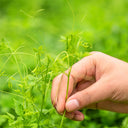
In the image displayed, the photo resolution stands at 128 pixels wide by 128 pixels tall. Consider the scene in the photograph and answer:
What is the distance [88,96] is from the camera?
149 cm

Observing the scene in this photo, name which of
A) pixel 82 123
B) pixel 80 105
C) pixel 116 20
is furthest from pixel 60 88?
pixel 116 20

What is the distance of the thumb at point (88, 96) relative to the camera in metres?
1.48

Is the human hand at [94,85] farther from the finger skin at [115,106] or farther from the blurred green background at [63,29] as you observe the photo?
the blurred green background at [63,29]

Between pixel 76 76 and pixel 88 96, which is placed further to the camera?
pixel 76 76

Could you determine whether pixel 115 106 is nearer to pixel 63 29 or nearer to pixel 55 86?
pixel 55 86

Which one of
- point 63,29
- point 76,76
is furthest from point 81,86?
point 63,29

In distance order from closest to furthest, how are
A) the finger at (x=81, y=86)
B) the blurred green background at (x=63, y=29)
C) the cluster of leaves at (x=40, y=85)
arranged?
the cluster of leaves at (x=40, y=85) → the finger at (x=81, y=86) → the blurred green background at (x=63, y=29)

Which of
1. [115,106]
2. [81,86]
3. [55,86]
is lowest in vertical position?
[115,106]

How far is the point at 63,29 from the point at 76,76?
2.70 metres

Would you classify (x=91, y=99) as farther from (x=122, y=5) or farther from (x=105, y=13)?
(x=122, y=5)

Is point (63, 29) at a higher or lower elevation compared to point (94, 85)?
lower

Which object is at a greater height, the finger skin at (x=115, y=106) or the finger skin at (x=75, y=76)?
the finger skin at (x=75, y=76)

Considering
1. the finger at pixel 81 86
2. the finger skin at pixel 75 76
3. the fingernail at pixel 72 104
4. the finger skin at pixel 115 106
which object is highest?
the finger skin at pixel 75 76

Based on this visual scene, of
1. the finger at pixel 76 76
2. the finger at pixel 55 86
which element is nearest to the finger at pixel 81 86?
the finger at pixel 76 76
